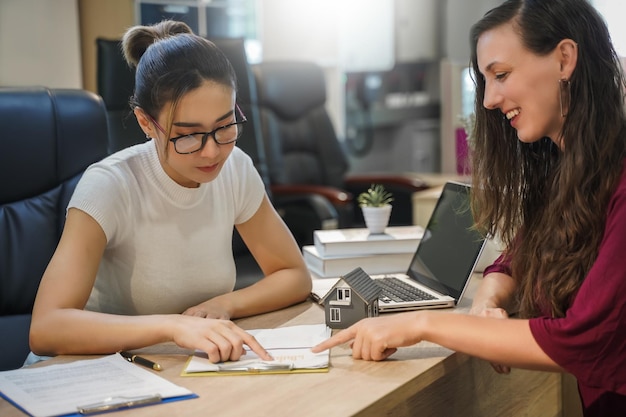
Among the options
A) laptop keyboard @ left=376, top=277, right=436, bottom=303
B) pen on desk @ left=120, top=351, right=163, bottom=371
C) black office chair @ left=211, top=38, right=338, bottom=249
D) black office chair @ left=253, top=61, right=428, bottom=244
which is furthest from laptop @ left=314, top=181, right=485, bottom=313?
black office chair @ left=253, top=61, right=428, bottom=244

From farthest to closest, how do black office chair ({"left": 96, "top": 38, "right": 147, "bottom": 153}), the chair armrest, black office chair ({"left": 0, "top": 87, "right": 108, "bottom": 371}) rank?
the chair armrest < black office chair ({"left": 96, "top": 38, "right": 147, "bottom": 153}) < black office chair ({"left": 0, "top": 87, "right": 108, "bottom": 371})

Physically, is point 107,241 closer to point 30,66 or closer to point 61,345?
point 61,345

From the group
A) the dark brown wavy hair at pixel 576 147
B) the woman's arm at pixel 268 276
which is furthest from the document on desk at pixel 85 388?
the dark brown wavy hair at pixel 576 147

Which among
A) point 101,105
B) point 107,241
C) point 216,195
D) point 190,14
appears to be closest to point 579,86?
point 216,195

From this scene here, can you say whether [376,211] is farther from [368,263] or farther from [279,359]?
[279,359]

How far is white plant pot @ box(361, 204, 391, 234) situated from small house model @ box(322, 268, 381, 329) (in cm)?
49

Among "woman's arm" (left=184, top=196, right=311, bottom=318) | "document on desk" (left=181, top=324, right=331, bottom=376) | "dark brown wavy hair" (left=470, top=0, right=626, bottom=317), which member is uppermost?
"dark brown wavy hair" (left=470, top=0, right=626, bottom=317)

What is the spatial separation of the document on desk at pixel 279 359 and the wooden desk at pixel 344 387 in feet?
0.05

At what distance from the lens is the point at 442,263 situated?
165 centimetres

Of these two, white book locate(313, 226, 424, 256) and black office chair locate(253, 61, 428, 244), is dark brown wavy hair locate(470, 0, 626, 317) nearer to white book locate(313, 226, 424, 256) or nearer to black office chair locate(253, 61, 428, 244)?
white book locate(313, 226, 424, 256)

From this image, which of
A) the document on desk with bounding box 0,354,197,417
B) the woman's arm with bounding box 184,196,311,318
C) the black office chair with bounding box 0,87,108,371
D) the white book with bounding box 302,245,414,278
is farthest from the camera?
the white book with bounding box 302,245,414,278

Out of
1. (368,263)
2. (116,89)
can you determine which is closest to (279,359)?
(368,263)

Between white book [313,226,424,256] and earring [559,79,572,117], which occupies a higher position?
earring [559,79,572,117]

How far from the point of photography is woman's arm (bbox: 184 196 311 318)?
1527 mm
